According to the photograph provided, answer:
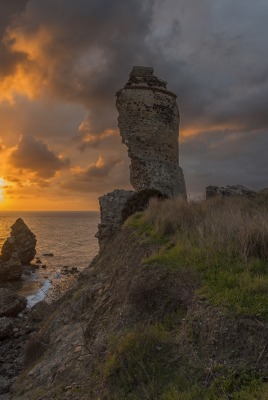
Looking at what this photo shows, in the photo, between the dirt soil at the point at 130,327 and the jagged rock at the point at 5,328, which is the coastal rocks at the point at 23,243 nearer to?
the jagged rock at the point at 5,328

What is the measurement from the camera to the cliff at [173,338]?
5547mm

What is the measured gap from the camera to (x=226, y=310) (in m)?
6.43

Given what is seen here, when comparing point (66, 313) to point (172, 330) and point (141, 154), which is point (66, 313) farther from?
point (141, 154)

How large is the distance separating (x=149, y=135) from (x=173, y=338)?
53.7 feet

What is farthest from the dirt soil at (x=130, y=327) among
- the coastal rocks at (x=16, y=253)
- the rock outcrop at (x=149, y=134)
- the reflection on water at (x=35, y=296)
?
the coastal rocks at (x=16, y=253)

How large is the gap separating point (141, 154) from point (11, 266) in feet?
98.7

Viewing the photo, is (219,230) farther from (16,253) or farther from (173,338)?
(16,253)

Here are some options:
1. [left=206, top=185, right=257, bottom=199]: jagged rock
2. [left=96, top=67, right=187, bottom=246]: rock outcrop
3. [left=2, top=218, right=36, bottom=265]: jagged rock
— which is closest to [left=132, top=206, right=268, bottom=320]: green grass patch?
[left=206, top=185, right=257, bottom=199]: jagged rock

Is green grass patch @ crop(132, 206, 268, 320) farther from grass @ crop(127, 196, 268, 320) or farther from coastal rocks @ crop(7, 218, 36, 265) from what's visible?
coastal rocks @ crop(7, 218, 36, 265)

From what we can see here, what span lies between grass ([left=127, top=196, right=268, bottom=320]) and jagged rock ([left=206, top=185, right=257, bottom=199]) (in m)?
6.36

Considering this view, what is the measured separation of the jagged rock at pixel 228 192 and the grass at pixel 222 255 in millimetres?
6361

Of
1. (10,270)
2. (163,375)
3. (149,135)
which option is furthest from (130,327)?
(10,270)

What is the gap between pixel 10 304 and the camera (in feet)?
83.3

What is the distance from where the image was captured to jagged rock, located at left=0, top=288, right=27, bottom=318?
24.6 m
